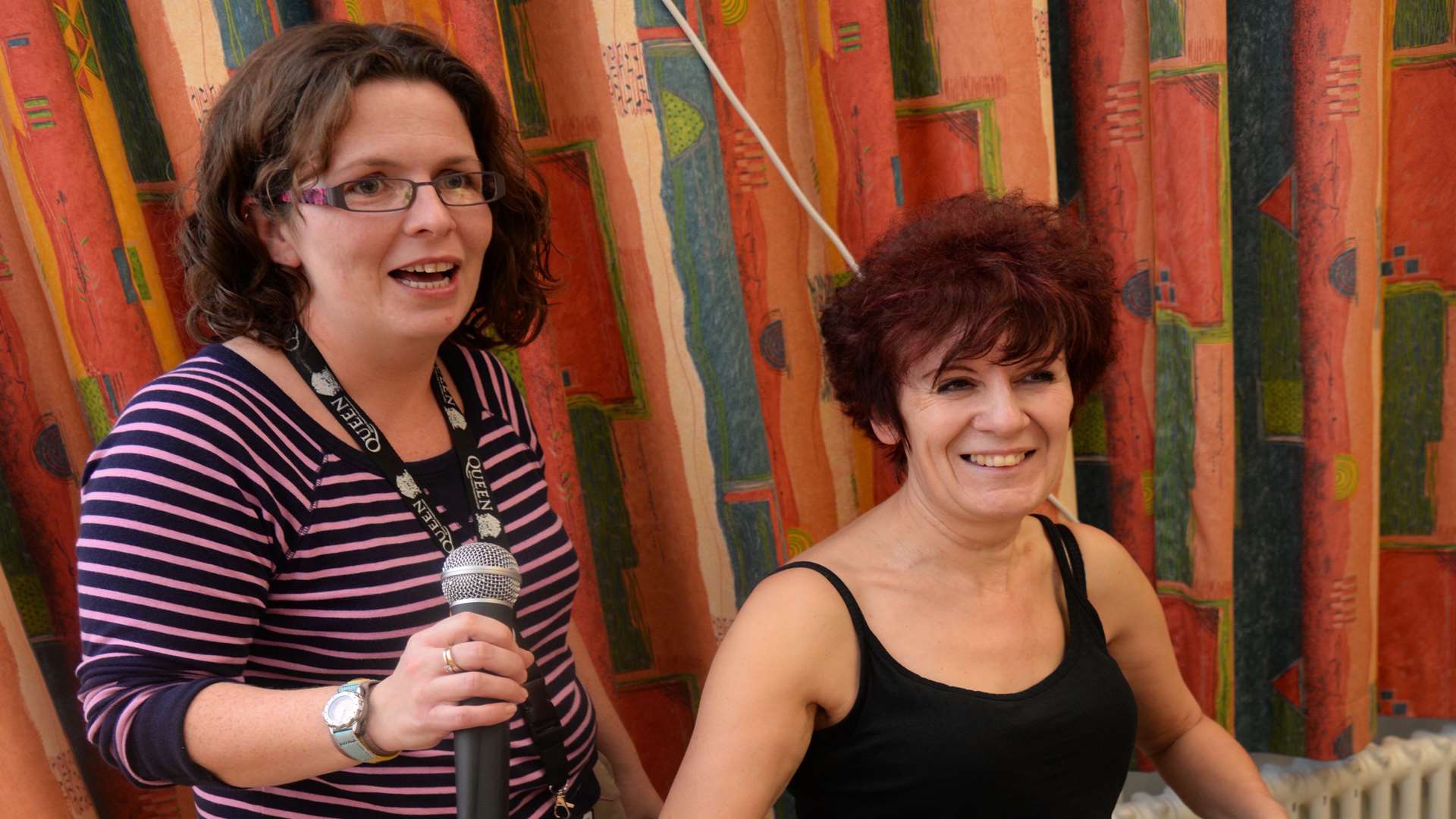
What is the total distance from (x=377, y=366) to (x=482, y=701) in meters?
0.42

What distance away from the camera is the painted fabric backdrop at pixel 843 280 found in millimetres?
1299

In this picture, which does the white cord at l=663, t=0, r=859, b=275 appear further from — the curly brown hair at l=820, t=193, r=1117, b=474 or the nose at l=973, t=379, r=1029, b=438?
the nose at l=973, t=379, r=1029, b=438

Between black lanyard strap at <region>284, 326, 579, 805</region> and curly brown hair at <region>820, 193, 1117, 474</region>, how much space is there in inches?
18.1

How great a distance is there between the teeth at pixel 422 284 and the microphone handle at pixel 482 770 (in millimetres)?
418

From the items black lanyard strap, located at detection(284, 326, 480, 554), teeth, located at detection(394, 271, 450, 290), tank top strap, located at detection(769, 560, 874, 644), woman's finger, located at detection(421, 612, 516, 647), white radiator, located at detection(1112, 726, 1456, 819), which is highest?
teeth, located at detection(394, 271, 450, 290)

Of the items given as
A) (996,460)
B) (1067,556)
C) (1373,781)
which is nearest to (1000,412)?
(996,460)

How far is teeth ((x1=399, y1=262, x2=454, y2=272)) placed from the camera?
3.29ft

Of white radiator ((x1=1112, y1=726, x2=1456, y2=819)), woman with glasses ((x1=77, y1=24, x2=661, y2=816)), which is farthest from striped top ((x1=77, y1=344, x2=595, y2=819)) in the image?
white radiator ((x1=1112, y1=726, x2=1456, y2=819))

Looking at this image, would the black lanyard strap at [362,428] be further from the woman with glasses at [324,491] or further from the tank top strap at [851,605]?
the tank top strap at [851,605]

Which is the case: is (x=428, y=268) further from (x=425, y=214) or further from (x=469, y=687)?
(x=469, y=687)

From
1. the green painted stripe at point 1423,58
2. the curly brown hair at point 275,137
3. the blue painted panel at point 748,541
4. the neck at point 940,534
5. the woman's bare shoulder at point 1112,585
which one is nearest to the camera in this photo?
the curly brown hair at point 275,137

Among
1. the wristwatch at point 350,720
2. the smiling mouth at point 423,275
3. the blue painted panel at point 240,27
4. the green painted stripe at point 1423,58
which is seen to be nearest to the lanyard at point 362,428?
the smiling mouth at point 423,275

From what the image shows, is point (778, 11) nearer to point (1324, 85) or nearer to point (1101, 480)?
point (1324, 85)

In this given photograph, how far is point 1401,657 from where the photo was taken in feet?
6.24
